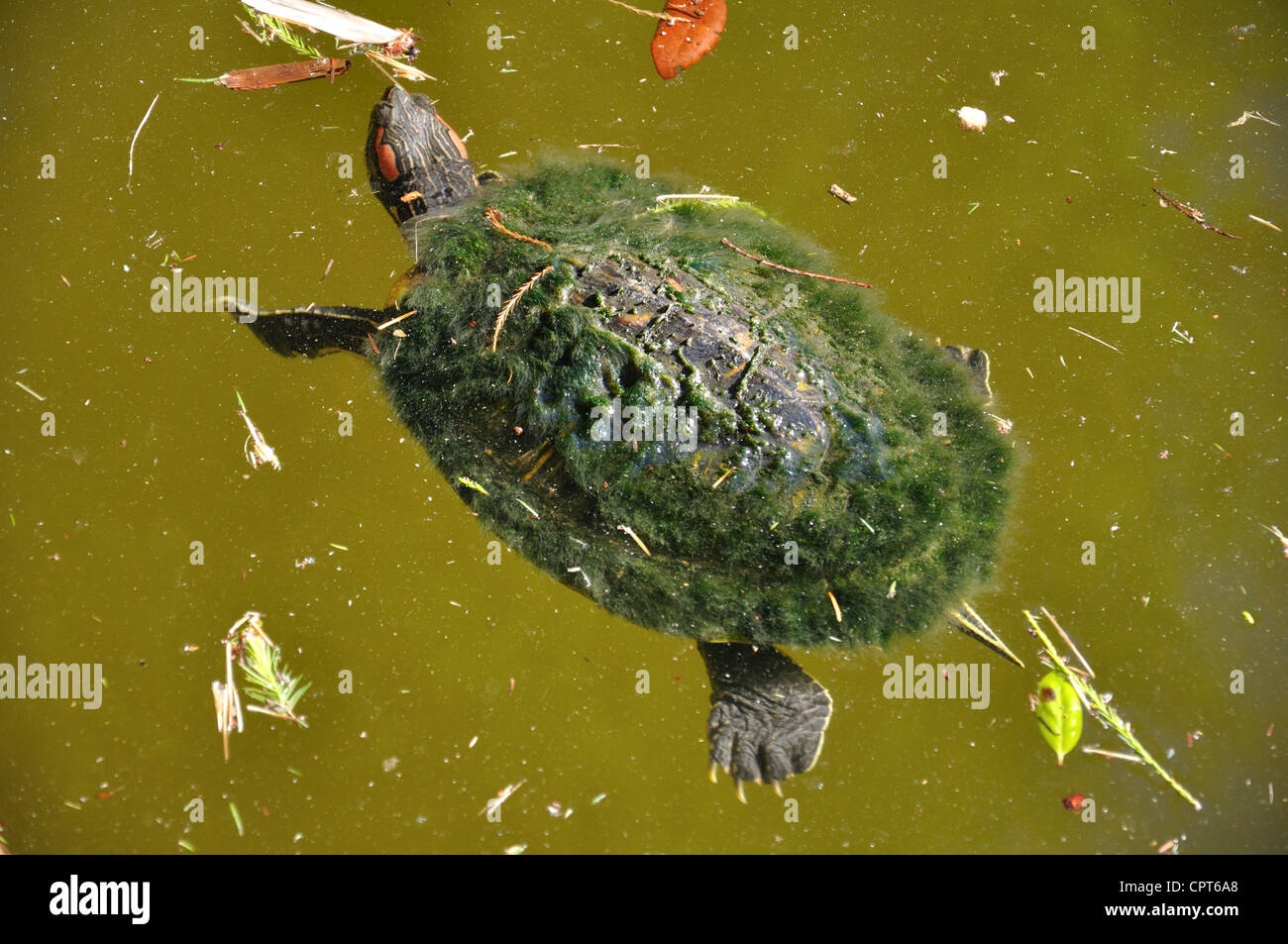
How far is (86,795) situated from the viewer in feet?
9.75

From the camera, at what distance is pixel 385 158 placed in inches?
123

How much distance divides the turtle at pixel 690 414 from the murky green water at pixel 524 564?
14 cm

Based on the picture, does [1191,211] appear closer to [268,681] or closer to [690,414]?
[690,414]

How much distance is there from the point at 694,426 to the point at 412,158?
67.5 inches

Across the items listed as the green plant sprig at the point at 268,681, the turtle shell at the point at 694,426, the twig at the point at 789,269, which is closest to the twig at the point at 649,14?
the turtle shell at the point at 694,426

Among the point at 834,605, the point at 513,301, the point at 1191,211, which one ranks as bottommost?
the point at 834,605

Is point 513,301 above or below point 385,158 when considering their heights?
below

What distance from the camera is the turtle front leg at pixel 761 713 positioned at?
2.88 m

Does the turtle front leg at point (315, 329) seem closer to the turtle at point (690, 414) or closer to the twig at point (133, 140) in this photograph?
the turtle at point (690, 414)

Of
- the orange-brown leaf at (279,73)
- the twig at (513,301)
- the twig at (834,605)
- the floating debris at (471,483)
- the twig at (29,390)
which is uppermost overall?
the orange-brown leaf at (279,73)

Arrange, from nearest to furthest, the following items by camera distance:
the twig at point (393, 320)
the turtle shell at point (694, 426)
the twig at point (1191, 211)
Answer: the turtle shell at point (694, 426), the twig at point (393, 320), the twig at point (1191, 211)

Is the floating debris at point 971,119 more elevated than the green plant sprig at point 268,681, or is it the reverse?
the floating debris at point 971,119

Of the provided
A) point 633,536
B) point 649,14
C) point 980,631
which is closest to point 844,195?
point 649,14
